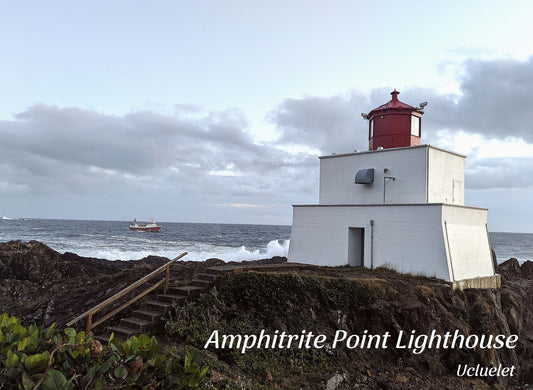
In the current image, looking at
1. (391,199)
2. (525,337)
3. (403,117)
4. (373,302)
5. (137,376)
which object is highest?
(403,117)

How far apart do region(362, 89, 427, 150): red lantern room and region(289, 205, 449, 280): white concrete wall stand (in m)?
3.50

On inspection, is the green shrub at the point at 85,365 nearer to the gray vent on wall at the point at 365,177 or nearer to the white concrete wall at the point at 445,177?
the white concrete wall at the point at 445,177

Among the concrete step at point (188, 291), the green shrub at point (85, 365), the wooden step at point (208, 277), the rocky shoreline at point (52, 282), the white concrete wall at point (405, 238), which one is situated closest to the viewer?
the green shrub at point (85, 365)

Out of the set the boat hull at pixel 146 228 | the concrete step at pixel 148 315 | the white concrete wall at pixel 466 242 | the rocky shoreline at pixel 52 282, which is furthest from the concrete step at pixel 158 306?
the boat hull at pixel 146 228

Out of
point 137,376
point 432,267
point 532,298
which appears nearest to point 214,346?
point 137,376

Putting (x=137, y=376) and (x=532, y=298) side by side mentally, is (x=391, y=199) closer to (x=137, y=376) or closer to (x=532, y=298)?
(x=532, y=298)

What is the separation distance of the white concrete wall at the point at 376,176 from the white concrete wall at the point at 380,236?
3.81ft

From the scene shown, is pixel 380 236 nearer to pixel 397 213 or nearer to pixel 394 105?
pixel 397 213

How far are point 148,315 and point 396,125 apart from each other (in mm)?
12147

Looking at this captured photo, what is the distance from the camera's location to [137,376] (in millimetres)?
3199

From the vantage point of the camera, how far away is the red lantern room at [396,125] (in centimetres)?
1639

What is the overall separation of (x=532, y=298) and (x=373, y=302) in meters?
11.0

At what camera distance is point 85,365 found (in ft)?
10.5

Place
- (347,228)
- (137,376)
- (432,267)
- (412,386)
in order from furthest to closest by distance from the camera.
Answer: (347,228), (432,267), (412,386), (137,376)
